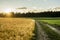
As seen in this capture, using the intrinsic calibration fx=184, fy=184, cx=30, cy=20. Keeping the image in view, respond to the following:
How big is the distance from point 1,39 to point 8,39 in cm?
65

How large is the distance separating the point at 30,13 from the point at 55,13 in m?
44.8

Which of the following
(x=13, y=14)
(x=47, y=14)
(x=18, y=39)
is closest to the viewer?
(x=18, y=39)

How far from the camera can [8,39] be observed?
16.0 meters

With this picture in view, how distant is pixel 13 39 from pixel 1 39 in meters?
1.12

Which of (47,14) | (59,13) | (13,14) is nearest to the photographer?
(59,13)

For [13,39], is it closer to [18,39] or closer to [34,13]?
[18,39]

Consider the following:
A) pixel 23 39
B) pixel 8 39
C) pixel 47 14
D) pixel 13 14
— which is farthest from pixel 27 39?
pixel 13 14

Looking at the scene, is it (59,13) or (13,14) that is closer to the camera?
(59,13)

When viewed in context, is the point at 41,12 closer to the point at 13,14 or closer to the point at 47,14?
the point at 47,14

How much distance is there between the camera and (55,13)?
5896 inches

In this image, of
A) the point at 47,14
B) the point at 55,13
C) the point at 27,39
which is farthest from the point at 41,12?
the point at 27,39

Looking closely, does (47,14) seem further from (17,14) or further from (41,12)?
(17,14)

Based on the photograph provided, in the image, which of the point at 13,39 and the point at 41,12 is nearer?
the point at 13,39

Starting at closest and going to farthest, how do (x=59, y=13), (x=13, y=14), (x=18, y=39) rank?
(x=18, y=39)
(x=59, y=13)
(x=13, y=14)
